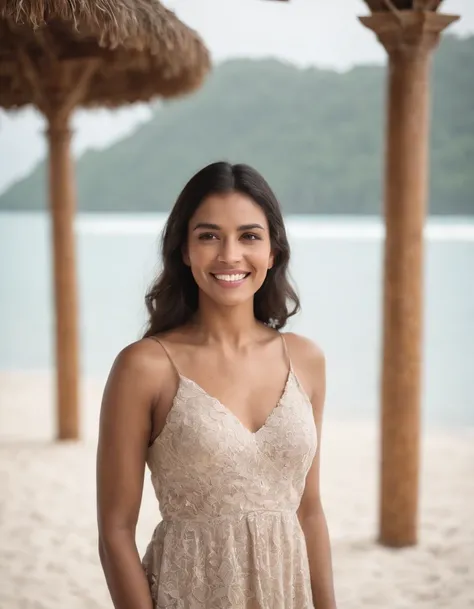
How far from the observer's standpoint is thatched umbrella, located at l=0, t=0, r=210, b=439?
508cm

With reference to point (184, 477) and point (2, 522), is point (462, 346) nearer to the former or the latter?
point (2, 522)

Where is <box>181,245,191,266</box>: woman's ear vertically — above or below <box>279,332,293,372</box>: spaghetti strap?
above

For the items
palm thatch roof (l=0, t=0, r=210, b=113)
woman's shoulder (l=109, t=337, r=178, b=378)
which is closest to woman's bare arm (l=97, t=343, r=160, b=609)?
woman's shoulder (l=109, t=337, r=178, b=378)

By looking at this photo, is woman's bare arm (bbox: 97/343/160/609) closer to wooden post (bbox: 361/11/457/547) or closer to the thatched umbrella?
wooden post (bbox: 361/11/457/547)

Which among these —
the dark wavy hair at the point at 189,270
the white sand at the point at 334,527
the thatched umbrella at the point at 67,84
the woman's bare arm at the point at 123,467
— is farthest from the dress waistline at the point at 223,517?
the thatched umbrella at the point at 67,84

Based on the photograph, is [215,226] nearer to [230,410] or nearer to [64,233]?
[230,410]

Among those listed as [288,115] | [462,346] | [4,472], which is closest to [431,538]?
[4,472]

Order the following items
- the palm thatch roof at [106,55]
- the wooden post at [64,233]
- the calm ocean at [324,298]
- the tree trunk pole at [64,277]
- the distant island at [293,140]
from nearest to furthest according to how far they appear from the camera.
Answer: the palm thatch roof at [106,55]
the wooden post at [64,233]
the tree trunk pole at [64,277]
the calm ocean at [324,298]
the distant island at [293,140]

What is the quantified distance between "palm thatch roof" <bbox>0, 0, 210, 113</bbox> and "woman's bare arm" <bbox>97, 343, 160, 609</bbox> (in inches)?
81.4

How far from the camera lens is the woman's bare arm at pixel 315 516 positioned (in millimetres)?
1690

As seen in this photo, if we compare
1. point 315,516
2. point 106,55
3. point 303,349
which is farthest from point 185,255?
point 106,55

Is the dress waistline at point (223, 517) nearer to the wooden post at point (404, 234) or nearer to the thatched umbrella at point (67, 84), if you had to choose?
the wooden post at point (404, 234)

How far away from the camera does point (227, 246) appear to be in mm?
1527

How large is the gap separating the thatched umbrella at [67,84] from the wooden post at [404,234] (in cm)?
153
